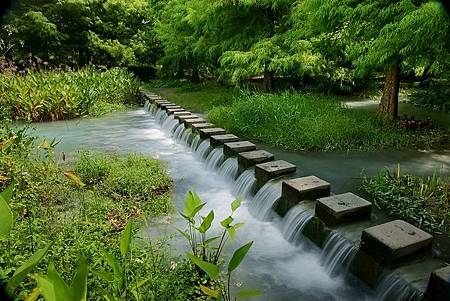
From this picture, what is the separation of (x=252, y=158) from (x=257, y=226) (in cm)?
132

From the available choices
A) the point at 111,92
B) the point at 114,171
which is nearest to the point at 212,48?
the point at 111,92

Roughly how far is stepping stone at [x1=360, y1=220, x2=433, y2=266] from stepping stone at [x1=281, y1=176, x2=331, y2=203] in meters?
1.08

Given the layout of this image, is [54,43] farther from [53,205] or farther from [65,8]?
[53,205]

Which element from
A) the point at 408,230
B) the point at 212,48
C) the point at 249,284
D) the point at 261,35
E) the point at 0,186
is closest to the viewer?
the point at 408,230

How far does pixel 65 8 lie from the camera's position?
63.1 ft

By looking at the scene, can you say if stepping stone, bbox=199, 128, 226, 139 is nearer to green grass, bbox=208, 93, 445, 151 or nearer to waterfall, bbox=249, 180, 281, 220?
green grass, bbox=208, 93, 445, 151

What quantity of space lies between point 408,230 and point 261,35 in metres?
9.20

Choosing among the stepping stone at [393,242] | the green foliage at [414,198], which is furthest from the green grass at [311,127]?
the stepping stone at [393,242]

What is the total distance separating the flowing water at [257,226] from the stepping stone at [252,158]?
154mm

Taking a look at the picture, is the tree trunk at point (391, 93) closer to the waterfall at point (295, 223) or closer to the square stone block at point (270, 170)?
the square stone block at point (270, 170)

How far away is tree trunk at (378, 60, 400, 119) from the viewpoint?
7734 mm

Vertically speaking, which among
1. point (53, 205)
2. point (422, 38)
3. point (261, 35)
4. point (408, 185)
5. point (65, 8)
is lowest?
point (53, 205)

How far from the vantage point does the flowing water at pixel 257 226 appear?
10.0 ft

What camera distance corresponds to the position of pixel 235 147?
5.81 metres
